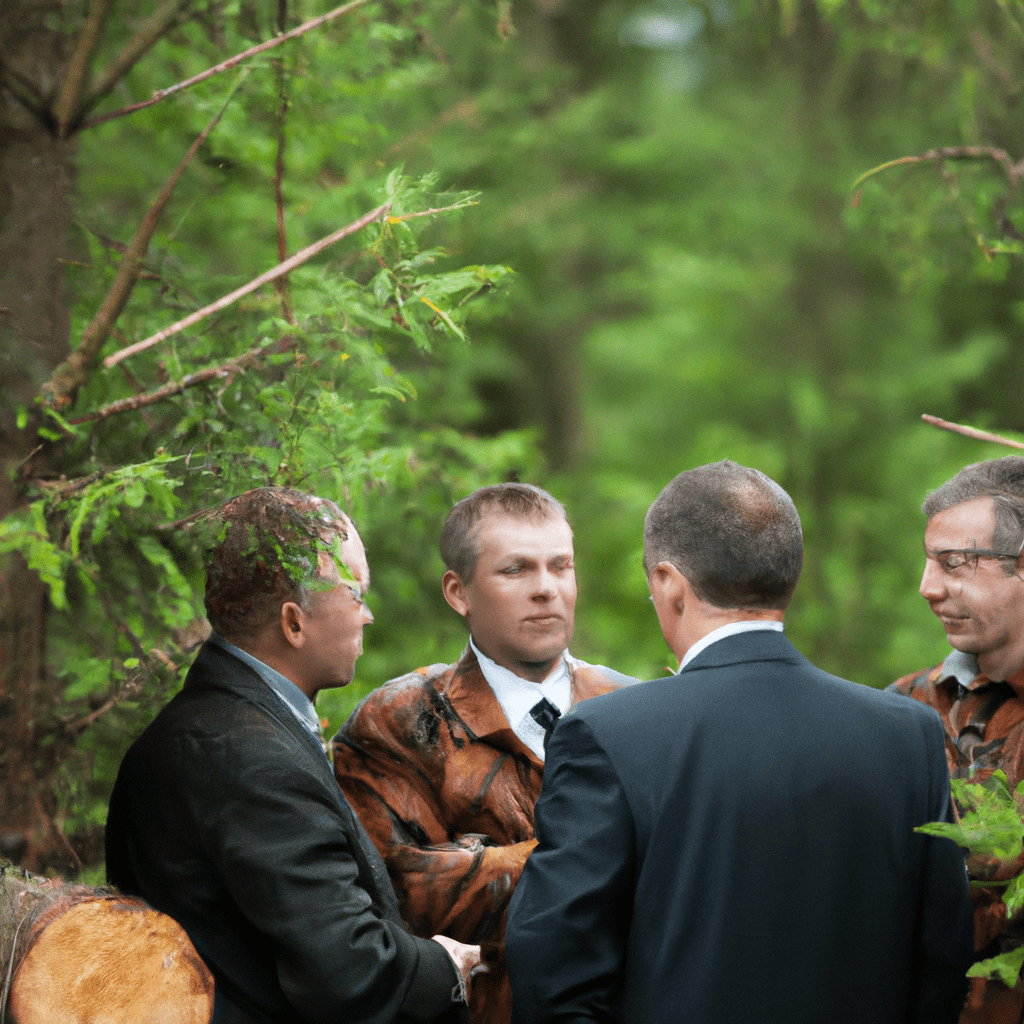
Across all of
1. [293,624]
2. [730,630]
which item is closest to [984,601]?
[730,630]

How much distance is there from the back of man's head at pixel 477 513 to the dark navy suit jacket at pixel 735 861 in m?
0.75

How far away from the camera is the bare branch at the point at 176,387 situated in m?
3.09

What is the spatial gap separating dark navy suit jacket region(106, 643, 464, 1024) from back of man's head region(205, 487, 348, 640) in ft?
0.35

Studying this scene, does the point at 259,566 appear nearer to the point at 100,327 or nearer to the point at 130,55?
the point at 100,327

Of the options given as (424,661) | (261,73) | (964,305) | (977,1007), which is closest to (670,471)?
(964,305)

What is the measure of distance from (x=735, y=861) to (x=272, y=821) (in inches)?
34.8

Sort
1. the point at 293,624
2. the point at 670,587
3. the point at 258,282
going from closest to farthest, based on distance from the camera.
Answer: the point at 670,587 → the point at 293,624 → the point at 258,282

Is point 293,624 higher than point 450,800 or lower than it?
higher

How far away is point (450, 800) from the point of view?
2.51m

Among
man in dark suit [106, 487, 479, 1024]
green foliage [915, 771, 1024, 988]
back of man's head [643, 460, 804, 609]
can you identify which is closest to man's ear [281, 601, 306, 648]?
man in dark suit [106, 487, 479, 1024]

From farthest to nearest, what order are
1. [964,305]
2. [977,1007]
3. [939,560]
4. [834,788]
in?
[964,305] → [939,560] → [977,1007] → [834,788]

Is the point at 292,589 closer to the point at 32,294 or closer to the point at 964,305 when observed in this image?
the point at 32,294

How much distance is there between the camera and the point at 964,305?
36.8ft

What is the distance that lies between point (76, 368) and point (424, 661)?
9.01 ft
